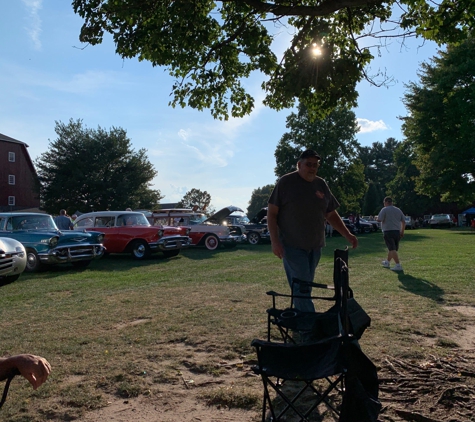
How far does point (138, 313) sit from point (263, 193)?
417 ft

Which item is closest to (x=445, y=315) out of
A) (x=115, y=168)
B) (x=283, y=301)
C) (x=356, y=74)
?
(x=283, y=301)

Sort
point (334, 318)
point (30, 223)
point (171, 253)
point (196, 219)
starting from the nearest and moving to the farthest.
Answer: point (334, 318) → point (30, 223) → point (171, 253) → point (196, 219)

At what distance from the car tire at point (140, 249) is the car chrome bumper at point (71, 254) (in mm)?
2390

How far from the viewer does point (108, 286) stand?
9.96 metres

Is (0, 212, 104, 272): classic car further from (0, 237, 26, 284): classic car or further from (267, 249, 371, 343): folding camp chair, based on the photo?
(267, 249, 371, 343): folding camp chair

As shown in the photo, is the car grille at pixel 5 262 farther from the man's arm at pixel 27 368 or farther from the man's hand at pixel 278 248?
the man's arm at pixel 27 368

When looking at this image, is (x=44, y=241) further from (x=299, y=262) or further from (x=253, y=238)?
(x=253, y=238)

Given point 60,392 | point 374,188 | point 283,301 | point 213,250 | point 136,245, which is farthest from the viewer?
point 374,188

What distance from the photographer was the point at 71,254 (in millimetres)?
13328

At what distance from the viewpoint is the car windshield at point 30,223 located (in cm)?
1320

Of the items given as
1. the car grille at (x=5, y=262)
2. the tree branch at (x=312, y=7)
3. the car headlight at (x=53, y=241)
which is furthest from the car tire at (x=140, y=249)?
the tree branch at (x=312, y=7)

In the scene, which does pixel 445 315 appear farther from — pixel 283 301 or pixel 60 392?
pixel 60 392

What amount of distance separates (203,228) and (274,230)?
16945mm

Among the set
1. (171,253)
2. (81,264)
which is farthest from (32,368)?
(171,253)
